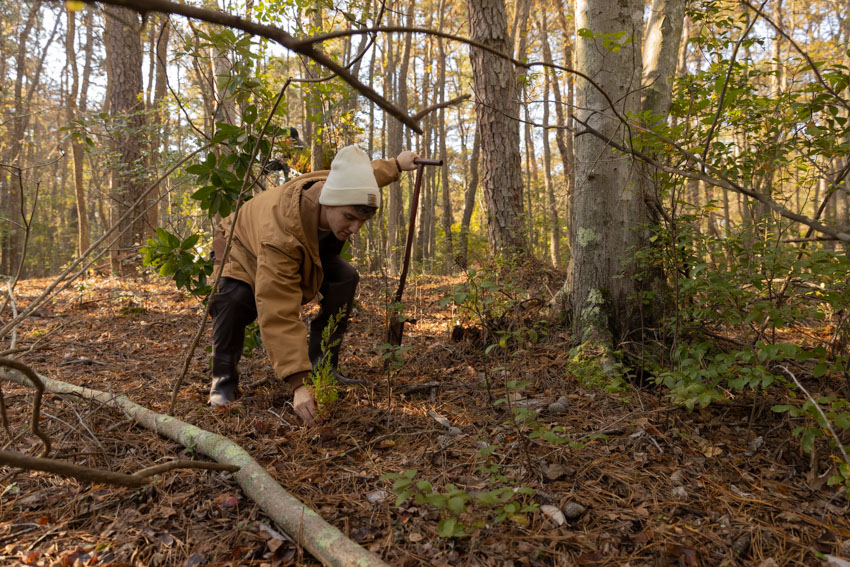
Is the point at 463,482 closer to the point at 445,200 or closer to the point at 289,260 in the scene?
the point at 289,260

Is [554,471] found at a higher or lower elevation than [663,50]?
lower

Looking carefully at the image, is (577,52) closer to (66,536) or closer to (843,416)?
(843,416)

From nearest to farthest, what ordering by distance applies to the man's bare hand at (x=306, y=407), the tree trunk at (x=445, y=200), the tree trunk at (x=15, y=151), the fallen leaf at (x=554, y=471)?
1. the fallen leaf at (x=554, y=471)
2. the man's bare hand at (x=306, y=407)
3. the tree trunk at (x=445, y=200)
4. the tree trunk at (x=15, y=151)

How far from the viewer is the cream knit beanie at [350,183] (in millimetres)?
2668

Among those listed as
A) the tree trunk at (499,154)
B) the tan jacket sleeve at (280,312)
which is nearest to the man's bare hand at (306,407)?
the tan jacket sleeve at (280,312)

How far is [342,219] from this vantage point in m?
2.77

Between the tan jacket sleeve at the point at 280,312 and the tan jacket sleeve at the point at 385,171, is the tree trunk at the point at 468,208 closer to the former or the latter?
the tan jacket sleeve at the point at 385,171

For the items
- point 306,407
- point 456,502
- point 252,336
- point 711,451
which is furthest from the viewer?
point 252,336

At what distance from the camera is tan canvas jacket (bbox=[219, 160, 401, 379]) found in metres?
2.58

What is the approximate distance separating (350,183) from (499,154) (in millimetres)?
3564

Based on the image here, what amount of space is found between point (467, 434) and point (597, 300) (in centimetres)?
145

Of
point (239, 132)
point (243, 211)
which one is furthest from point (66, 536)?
point (239, 132)

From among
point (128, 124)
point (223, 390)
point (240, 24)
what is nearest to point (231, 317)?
point (223, 390)

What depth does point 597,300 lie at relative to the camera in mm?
3316
